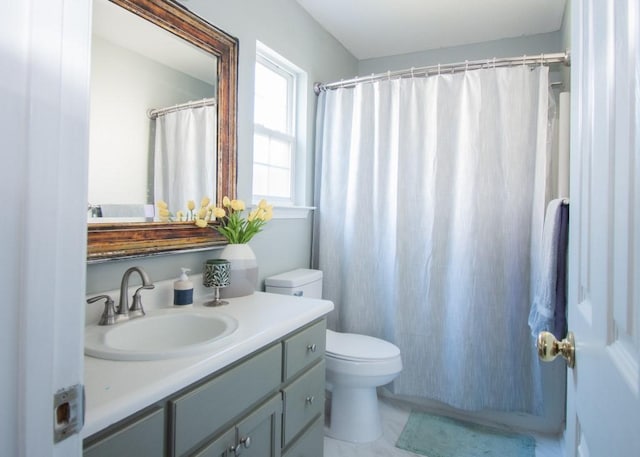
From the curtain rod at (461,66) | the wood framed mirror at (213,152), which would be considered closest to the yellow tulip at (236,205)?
the wood framed mirror at (213,152)

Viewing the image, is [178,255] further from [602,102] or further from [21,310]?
[602,102]

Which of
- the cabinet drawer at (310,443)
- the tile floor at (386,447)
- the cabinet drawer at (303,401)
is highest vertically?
the cabinet drawer at (303,401)

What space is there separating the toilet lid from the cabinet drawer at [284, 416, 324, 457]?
0.45m

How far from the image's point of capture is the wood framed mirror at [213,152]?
1304 millimetres

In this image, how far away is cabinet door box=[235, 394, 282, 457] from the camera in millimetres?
1126

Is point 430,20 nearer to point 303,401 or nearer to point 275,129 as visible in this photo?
point 275,129

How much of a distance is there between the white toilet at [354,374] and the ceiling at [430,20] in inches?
64.6

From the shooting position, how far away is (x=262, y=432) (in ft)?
3.98

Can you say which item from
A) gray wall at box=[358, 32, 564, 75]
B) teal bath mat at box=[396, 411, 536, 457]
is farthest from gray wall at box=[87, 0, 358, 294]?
teal bath mat at box=[396, 411, 536, 457]

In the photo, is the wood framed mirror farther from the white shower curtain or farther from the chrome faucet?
the white shower curtain

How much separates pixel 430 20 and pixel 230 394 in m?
2.43

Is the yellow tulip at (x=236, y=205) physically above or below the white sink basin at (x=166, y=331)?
above

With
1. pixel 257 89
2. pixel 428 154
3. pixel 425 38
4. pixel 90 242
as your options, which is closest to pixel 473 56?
pixel 425 38

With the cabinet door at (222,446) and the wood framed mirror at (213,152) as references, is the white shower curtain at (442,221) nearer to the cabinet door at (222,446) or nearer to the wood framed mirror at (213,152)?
the wood framed mirror at (213,152)
